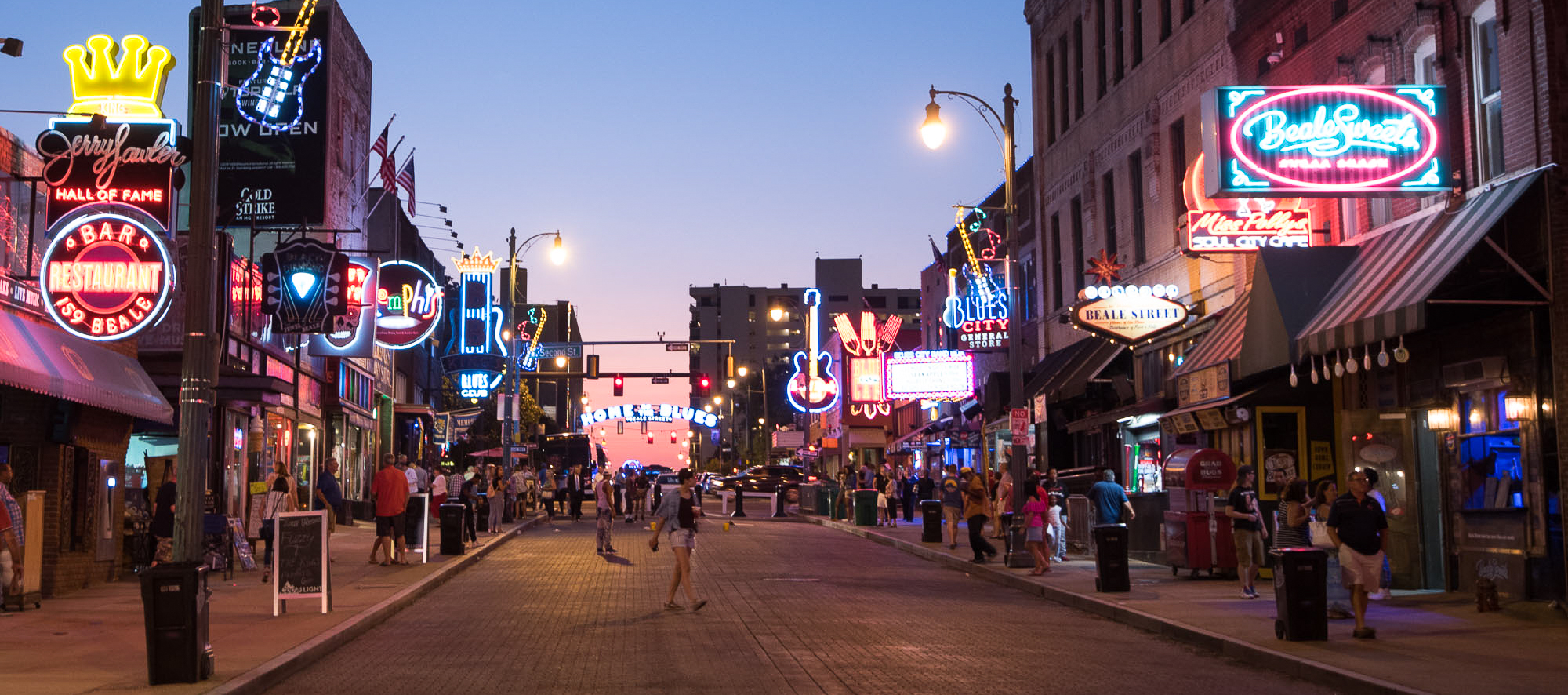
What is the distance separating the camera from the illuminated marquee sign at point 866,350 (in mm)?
61656

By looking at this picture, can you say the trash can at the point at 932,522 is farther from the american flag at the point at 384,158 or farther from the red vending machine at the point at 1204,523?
the american flag at the point at 384,158

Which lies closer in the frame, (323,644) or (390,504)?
(323,644)

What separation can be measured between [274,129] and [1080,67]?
63.2 ft

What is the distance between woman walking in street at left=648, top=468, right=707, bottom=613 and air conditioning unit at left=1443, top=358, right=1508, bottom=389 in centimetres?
951

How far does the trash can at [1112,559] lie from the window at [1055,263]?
1801 centimetres

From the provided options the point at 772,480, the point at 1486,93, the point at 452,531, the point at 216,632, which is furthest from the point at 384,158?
the point at 772,480

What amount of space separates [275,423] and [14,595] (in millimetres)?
15591

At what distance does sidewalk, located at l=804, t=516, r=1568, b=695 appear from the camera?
11586 mm

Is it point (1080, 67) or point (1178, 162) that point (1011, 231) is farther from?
point (1080, 67)

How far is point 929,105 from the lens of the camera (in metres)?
25.5

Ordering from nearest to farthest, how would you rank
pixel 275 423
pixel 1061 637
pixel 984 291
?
1. pixel 1061 637
2. pixel 275 423
3. pixel 984 291

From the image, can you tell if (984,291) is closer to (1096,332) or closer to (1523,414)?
(1096,332)

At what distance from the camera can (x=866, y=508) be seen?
4238 centimetres

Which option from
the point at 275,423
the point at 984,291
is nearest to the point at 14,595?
the point at 275,423
